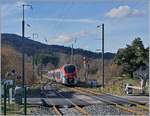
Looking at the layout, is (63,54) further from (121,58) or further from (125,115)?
(125,115)

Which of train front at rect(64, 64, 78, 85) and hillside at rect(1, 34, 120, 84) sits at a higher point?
hillside at rect(1, 34, 120, 84)

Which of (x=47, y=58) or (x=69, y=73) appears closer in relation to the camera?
(x=69, y=73)

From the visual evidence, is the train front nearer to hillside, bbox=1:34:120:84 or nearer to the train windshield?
the train windshield

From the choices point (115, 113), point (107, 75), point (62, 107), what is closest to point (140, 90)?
point (62, 107)

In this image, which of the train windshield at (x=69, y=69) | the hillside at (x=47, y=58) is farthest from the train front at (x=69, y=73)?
the hillside at (x=47, y=58)

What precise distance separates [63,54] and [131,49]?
112 ft

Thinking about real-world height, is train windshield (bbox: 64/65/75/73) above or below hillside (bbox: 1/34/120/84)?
below

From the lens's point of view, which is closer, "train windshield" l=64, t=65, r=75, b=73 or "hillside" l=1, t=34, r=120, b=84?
"hillside" l=1, t=34, r=120, b=84

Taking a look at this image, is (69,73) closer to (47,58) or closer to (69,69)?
(69,69)

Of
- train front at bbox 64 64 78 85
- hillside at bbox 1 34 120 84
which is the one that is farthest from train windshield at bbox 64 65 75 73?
hillside at bbox 1 34 120 84

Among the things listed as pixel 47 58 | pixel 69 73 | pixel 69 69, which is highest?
pixel 47 58

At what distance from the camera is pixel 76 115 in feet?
62.0

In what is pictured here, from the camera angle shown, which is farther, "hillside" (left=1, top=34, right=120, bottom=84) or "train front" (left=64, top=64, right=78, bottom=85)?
"train front" (left=64, top=64, right=78, bottom=85)

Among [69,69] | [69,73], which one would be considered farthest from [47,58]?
[69,73]
